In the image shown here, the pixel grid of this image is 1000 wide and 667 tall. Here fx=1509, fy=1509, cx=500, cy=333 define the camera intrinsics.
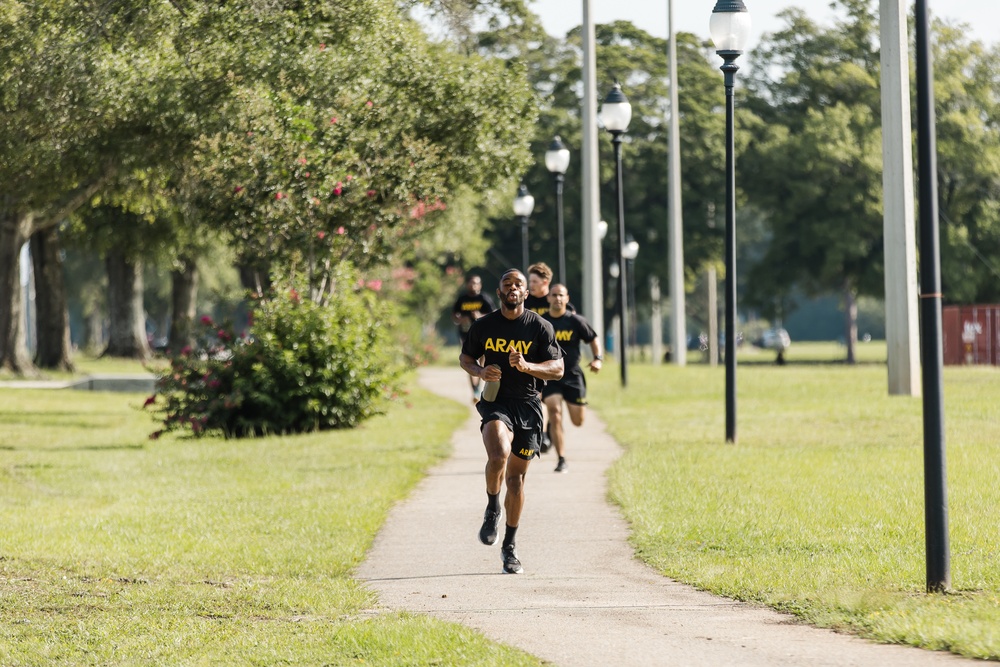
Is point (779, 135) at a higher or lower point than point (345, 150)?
higher

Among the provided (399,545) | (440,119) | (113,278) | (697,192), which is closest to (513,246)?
(697,192)

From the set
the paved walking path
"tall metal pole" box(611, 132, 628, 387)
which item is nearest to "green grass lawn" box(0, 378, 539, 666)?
the paved walking path

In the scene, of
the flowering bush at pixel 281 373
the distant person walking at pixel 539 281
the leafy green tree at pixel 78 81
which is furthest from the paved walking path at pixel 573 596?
the flowering bush at pixel 281 373

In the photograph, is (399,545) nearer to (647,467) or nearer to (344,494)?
(344,494)

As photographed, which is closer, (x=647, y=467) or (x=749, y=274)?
(x=647, y=467)

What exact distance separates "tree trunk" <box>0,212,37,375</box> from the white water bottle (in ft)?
72.8

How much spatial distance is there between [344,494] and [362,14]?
6534mm

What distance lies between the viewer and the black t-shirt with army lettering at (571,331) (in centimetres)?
1380

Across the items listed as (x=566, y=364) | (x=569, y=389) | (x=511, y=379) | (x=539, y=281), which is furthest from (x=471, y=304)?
(x=511, y=379)

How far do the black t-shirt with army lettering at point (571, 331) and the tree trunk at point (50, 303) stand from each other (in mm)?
26473

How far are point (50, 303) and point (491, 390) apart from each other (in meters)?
32.1

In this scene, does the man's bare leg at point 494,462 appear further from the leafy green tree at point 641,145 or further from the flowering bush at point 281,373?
the leafy green tree at point 641,145

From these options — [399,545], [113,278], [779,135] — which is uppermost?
[779,135]

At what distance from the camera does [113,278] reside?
152 feet
